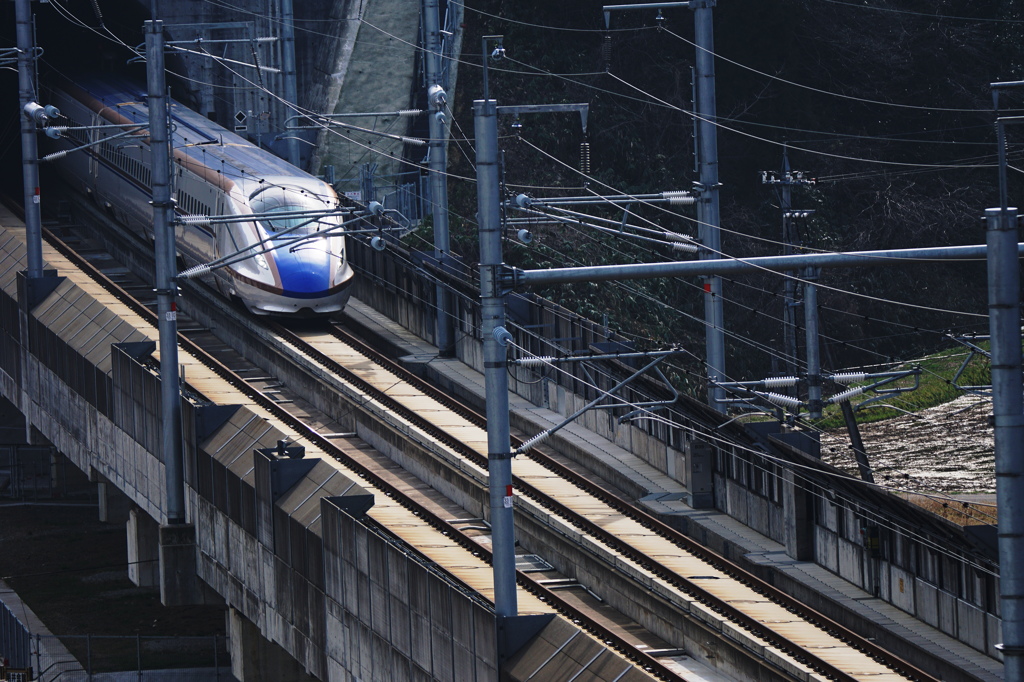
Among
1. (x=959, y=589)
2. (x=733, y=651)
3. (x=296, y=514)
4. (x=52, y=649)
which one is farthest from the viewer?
(x=52, y=649)

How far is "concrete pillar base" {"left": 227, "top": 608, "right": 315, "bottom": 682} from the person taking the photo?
108ft

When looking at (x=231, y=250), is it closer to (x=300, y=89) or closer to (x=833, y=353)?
(x=300, y=89)

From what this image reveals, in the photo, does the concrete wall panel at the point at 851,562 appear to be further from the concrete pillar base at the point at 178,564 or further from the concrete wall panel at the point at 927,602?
the concrete pillar base at the point at 178,564

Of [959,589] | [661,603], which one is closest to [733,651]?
[661,603]

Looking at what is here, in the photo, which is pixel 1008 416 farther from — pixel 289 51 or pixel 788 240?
pixel 289 51

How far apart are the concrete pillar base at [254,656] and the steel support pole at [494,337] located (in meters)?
13.2

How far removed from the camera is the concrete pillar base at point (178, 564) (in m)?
33.4

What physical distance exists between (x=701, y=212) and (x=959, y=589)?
32.1 feet

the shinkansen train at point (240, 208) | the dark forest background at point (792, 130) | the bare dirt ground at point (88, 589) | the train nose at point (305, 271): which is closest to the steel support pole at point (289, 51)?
the shinkansen train at point (240, 208)

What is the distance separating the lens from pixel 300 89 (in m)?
56.7

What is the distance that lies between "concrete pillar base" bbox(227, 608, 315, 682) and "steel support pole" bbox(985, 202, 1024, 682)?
21401 mm

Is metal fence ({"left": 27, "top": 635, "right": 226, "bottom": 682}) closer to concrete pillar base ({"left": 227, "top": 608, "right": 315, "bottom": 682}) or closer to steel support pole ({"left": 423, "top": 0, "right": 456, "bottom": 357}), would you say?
concrete pillar base ({"left": 227, "top": 608, "right": 315, "bottom": 682})

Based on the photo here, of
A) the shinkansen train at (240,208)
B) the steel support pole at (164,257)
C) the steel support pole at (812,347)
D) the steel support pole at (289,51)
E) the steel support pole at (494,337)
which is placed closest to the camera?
the steel support pole at (494,337)

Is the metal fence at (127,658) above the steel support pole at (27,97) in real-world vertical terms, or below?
below
